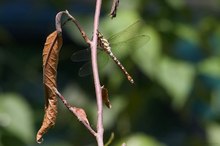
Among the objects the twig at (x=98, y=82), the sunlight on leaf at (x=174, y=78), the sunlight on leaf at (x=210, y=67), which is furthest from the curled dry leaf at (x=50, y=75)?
the sunlight on leaf at (x=210, y=67)

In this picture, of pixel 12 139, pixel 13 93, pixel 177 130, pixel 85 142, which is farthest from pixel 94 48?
pixel 177 130

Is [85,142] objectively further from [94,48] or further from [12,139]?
[94,48]

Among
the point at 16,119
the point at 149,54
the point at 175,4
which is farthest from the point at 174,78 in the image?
the point at 16,119

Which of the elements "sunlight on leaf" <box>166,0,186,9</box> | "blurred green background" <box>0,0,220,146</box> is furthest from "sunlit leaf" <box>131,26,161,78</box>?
"sunlight on leaf" <box>166,0,186,9</box>

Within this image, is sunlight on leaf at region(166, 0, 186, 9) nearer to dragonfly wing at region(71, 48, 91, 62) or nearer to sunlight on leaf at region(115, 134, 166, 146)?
sunlight on leaf at region(115, 134, 166, 146)

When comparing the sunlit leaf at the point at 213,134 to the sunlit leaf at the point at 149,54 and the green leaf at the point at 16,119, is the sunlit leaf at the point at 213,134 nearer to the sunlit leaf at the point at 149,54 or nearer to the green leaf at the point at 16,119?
the sunlit leaf at the point at 149,54
